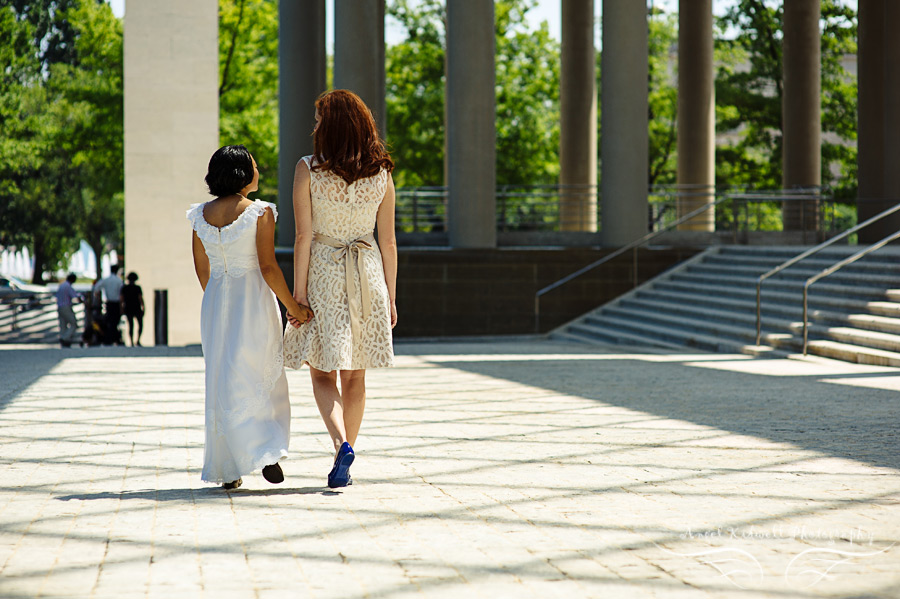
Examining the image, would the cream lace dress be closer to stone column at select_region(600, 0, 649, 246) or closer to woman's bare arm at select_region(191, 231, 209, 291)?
woman's bare arm at select_region(191, 231, 209, 291)

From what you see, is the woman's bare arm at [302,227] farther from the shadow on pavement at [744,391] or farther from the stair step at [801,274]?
the stair step at [801,274]

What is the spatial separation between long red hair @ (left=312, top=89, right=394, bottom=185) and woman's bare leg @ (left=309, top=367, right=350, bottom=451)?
1.07m

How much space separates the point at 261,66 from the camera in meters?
39.0

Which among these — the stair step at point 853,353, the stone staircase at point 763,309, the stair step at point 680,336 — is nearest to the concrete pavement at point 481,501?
the stair step at point 853,353

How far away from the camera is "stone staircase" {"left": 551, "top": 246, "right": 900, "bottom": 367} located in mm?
14852

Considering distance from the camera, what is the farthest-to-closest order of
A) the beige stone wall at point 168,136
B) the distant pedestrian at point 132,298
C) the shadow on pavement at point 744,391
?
1. the beige stone wall at point 168,136
2. the distant pedestrian at point 132,298
3. the shadow on pavement at point 744,391

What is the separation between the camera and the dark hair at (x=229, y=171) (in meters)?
5.68

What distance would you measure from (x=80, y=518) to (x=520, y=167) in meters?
37.0

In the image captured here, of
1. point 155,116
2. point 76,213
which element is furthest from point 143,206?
point 76,213

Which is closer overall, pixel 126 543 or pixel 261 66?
pixel 126 543

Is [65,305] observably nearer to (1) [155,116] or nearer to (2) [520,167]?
(1) [155,116]

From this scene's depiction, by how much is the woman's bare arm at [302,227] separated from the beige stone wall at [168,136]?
16254 mm

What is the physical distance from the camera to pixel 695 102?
98.8ft

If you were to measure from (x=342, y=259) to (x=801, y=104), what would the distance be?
2482 centimetres
